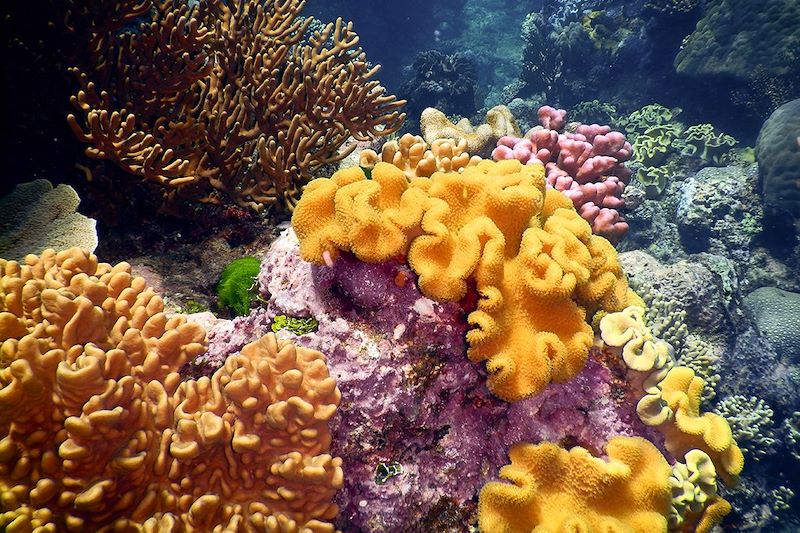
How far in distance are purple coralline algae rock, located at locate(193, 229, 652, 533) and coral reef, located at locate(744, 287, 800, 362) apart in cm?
625

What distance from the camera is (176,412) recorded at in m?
2.17

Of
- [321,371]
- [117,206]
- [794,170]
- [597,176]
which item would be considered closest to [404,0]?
[794,170]

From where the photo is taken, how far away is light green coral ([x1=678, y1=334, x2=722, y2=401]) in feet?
14.7

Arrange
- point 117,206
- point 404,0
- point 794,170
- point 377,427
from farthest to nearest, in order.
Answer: point 404,0 < point 794,170 < point 117,206 < point 377,427

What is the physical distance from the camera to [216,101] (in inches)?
157

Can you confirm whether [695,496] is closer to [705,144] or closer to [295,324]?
[295,324]

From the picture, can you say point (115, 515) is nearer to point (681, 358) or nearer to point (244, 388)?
point (244, 388)

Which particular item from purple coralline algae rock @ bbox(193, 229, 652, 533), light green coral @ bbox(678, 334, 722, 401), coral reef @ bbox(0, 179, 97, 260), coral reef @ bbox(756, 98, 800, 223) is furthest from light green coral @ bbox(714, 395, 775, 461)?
coral reef @ bbox(0, 179, 97, 260)

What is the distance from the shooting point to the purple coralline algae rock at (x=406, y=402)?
93.7 inches

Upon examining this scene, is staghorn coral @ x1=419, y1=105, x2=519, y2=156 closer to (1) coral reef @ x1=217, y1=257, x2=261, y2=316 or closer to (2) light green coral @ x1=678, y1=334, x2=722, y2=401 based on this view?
(1) coral reef @ x1=217, y1=257, x2=261, y2=316

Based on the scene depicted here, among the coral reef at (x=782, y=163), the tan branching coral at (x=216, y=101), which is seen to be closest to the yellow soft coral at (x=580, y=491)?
the tan branching coral at (x=216, y=101)

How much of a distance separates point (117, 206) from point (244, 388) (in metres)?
2.57

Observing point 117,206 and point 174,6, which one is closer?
point 117,206

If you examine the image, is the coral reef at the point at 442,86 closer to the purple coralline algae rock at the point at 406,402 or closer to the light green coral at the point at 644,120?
the light green coral at the point at 644,120
